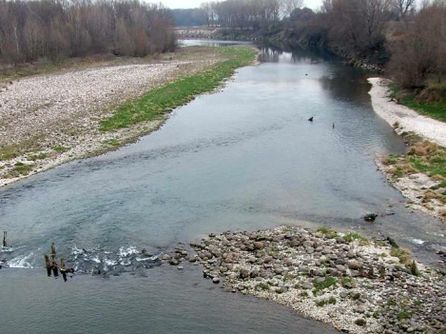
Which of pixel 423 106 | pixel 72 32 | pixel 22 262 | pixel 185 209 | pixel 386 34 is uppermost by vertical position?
pixel 72 32

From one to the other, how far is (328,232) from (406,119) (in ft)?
84.2

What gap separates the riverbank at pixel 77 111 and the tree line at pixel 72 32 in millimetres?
10635

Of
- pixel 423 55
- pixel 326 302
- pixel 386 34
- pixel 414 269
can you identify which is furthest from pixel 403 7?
pixel 326 302

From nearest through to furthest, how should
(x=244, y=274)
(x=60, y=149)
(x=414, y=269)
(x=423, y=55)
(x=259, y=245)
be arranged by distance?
(x=414, y=269) < (x=244, y=274) < (x=259, y=245) < (x=60, y=149) < (x=423, y=55)

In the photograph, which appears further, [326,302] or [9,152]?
[9,152]

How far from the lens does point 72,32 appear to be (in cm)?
9606

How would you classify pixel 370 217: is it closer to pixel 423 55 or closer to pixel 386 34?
pixel 423 55

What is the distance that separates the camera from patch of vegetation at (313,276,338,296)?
57.9ft

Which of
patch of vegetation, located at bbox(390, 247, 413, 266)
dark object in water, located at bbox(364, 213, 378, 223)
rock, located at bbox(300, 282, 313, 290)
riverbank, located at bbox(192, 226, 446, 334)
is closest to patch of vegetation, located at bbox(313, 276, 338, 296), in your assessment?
riverbank, located at bbox(192, 226, 446, 334)

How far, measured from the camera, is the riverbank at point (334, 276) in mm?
16094

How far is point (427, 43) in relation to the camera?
2007 inches

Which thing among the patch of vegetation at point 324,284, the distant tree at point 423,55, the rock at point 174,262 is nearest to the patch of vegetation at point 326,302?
the patch of vegetation at point 324,284

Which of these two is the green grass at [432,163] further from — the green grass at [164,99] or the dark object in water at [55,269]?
the green grass at [164,99]

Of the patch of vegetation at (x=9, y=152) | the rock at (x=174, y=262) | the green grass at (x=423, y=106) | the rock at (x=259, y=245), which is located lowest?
the rock at (x=174, y=262)
